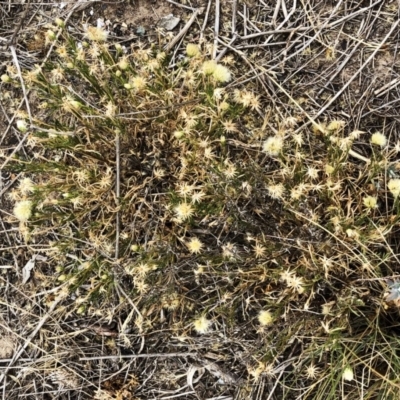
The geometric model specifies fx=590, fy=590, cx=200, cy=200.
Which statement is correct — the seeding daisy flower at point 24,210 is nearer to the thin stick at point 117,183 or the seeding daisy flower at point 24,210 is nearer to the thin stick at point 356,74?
the thin stick at point 117,183

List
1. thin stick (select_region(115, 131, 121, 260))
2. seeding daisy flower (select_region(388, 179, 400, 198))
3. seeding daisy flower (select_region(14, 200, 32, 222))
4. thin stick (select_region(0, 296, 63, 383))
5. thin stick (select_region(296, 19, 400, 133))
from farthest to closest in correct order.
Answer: thin stick (select_region(0, 296, 63, 383))
thin stick (select_region(296, 19, 400, 133))
thin stick (select_region(115, 131, 121, 260))
seeding daisy flower (select_region(14, 200, 32, 222))
seeding daisy flower (select_region(388, 179, 400, 198))

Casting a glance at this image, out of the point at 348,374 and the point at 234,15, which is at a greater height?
the point at 234,15

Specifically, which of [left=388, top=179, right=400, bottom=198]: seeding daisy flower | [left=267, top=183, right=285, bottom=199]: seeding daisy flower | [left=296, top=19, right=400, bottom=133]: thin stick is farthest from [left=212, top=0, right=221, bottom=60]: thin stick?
[left=388, top=179, right=400, bottom=198]: seeding daisy flower

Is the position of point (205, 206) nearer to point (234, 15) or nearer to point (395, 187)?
point (395, 187)

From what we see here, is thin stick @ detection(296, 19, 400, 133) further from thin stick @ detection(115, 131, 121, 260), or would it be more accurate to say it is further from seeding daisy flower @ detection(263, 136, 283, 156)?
thin stick @ detection(115, 131, 121, 260)

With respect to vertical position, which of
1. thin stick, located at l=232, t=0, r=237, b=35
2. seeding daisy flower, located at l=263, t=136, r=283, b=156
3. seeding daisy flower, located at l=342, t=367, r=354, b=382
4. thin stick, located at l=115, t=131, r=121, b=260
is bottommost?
seeding daisy flower, located at l=342, t=367, r=354, b=382

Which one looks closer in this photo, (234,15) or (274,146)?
(274,146)

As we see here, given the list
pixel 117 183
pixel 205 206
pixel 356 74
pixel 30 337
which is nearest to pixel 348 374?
pixel 205 206

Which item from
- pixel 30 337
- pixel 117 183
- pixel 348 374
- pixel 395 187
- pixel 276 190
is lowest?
pixel 30 337

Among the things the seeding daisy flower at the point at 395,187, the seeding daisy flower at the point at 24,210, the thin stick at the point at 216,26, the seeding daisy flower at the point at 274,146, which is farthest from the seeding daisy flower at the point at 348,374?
the thin stick at the point at 216,26
